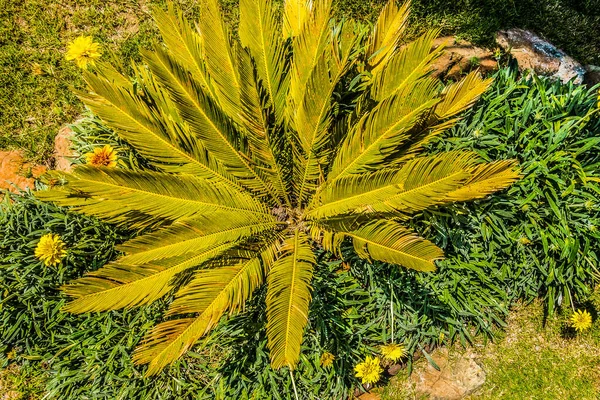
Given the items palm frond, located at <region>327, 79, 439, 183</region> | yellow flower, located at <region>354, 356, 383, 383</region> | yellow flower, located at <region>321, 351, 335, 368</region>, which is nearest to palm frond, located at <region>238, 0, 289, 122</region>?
palm frond, located at <region>327, 79, 439, 183</region>

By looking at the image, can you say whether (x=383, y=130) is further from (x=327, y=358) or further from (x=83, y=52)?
(x=83, y=52)

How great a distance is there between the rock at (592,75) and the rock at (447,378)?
2.77 m

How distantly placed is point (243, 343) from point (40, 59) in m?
3.17

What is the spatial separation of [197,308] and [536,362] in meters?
2.73

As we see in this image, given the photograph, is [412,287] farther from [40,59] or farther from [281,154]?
[40,59]

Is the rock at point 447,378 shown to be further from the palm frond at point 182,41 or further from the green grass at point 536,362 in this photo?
the palm frond at point 182,41

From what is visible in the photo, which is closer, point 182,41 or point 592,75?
point 182,41

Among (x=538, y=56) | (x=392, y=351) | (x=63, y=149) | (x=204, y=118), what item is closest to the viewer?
(x=204, y=118)

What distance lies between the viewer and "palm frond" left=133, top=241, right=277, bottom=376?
2.20 meters

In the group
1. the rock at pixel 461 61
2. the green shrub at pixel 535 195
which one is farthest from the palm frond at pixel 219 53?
the rock at pixel 461 61

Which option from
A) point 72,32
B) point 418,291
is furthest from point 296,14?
point 72,32

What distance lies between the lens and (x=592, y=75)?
3941mm

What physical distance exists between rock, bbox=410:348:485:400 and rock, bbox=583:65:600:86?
277 centimetres

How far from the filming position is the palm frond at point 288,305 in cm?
226
